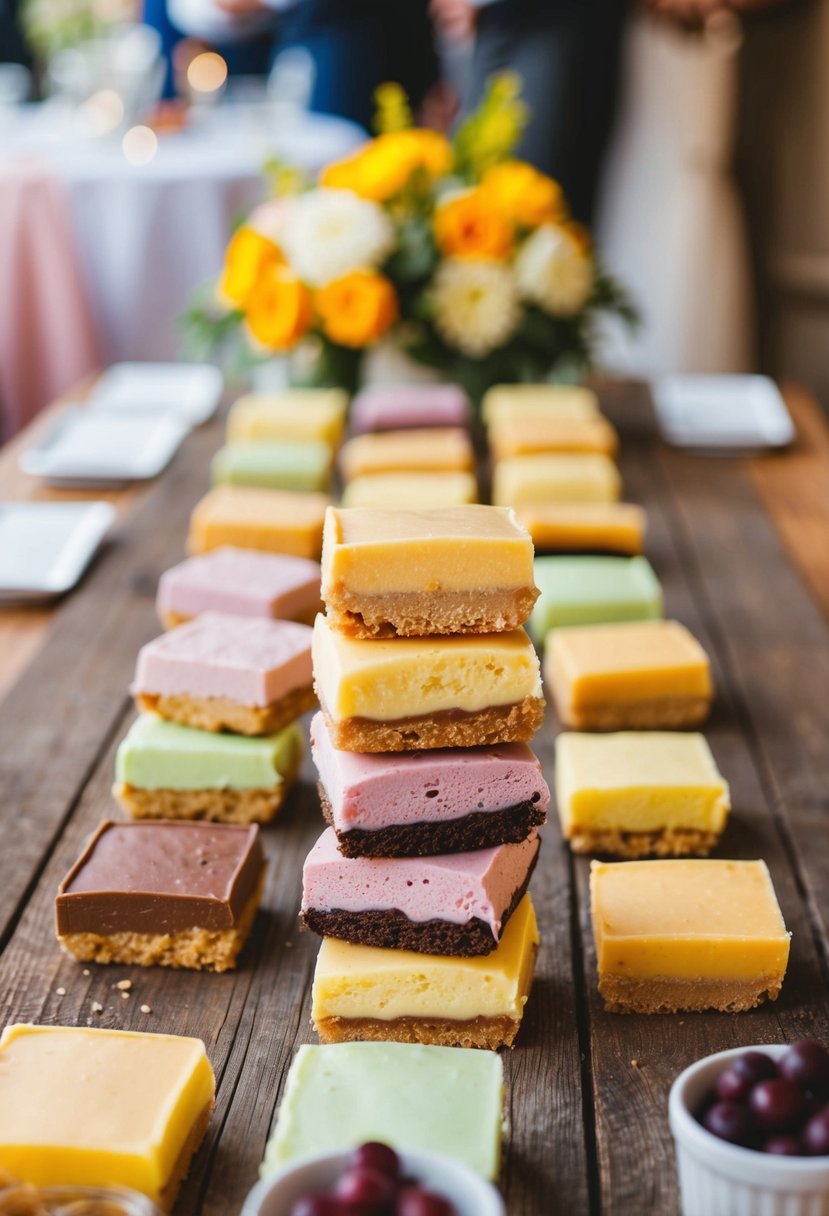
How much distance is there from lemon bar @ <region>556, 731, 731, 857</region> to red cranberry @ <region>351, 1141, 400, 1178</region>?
83cm

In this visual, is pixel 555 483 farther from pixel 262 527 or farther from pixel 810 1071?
pixel 810 1071

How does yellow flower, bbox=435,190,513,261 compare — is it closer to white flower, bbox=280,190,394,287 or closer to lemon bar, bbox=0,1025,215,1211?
white flower, bbox=280,190,394,287

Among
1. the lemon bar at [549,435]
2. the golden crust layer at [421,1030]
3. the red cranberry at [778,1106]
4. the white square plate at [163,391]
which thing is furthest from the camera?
the white square plate at [163,391]

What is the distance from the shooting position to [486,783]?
1.50 meters

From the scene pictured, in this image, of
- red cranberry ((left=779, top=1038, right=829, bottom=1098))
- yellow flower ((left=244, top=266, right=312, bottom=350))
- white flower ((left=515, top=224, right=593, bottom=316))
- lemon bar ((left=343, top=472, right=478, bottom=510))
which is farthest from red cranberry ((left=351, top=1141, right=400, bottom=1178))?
white flower ((left=515, top=224, right=593, bottom=316))

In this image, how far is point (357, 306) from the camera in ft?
11.2

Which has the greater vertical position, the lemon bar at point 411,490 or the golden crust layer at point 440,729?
the golden crust layer at point 440,729

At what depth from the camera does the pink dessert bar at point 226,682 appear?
2.00 m

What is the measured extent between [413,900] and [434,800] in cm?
11

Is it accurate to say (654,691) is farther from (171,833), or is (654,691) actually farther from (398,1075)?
(398,1075)

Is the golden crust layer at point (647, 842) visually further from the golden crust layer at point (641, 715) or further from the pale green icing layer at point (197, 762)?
the pale green icing layer at point (197, 762)

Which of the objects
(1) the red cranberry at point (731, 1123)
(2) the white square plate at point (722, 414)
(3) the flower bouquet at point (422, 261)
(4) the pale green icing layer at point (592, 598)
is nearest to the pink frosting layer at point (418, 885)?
(1) the red cranberry at point (731, 1123)

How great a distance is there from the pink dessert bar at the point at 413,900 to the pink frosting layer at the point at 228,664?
502 millimetres

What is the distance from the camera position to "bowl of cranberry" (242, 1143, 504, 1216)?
106cm
